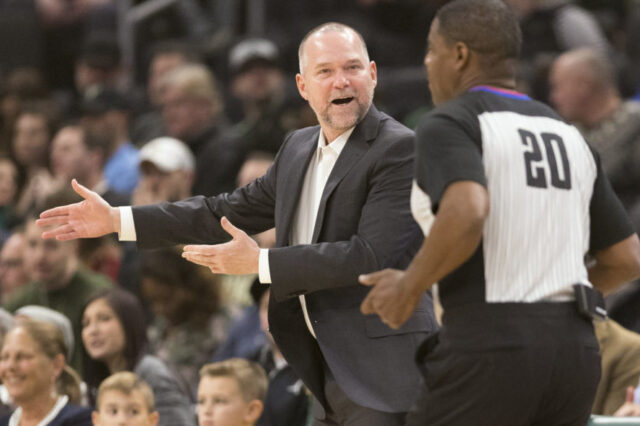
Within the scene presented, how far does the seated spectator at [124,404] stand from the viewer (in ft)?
18.0

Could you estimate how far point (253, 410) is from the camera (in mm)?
5781

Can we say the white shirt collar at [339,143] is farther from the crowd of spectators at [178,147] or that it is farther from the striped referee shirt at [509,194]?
the crowd of spectators at [178,147]

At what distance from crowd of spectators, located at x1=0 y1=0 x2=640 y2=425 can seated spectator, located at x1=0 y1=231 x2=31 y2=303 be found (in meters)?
0.01

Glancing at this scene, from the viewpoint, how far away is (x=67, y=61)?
38.8 feet

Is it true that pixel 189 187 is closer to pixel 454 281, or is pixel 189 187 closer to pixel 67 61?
pixel 67 61

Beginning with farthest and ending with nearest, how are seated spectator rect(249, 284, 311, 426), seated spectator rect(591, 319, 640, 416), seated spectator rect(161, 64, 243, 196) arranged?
seated spectator rect(161, 64, 243, 196)
seated spectator rect(249, 284, 311, 426)
seated spectator rect(591, 319, 640, 416)

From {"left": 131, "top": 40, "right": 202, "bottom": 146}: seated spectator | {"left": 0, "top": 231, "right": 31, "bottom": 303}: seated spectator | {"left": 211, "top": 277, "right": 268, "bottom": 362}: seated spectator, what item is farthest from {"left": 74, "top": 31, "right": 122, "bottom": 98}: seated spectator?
{"left": 211, "top": 277, "right": 268, "bottom": 362}: seated spectator

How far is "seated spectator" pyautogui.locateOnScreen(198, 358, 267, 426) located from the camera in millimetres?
5719

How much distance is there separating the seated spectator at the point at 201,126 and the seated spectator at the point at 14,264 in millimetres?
1314

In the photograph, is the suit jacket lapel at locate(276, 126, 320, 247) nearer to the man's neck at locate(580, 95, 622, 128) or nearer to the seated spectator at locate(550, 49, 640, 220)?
the seated spectator at locate(550, 49, 640, 220)

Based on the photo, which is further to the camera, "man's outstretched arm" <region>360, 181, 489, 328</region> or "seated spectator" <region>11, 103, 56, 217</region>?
"seated spectator" <region>11, 103, 56, 217</region>

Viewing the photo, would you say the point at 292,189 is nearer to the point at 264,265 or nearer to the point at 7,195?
the point at 264,265

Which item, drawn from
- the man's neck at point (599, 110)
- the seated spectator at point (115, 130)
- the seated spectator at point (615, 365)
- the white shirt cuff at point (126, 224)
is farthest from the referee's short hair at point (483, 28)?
the seated spectator at point (115, 130)

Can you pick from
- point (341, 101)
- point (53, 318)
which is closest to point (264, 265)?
point (341, 101)
